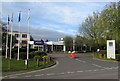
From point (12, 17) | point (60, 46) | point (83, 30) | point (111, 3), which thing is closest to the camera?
point (12, 17)

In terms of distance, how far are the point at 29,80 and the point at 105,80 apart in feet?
14.6

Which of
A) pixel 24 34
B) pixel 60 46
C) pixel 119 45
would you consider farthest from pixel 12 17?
pixel 24 34

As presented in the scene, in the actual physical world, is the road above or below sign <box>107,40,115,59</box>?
below

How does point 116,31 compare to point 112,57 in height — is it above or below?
above

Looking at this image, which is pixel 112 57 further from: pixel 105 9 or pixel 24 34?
pixel 24 34

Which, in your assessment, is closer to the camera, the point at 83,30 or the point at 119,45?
the point at 119,45

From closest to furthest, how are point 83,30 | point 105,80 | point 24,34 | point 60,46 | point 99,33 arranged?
1. point 105,80
2. point 99,33
3. point 83,30
4. point 60,46
5. point 24,34

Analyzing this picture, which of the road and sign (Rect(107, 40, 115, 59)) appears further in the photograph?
sign (Rect(107, 40, 115, 59))

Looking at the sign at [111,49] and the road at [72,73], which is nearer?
the road at [72,73]

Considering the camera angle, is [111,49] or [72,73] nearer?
[72,73]

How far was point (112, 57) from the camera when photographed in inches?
1120

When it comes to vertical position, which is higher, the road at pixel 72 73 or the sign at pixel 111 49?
the sign at pixel 111 49

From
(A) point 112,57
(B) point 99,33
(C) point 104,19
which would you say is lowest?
(A) point 112,57

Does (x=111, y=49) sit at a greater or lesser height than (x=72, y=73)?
greater
